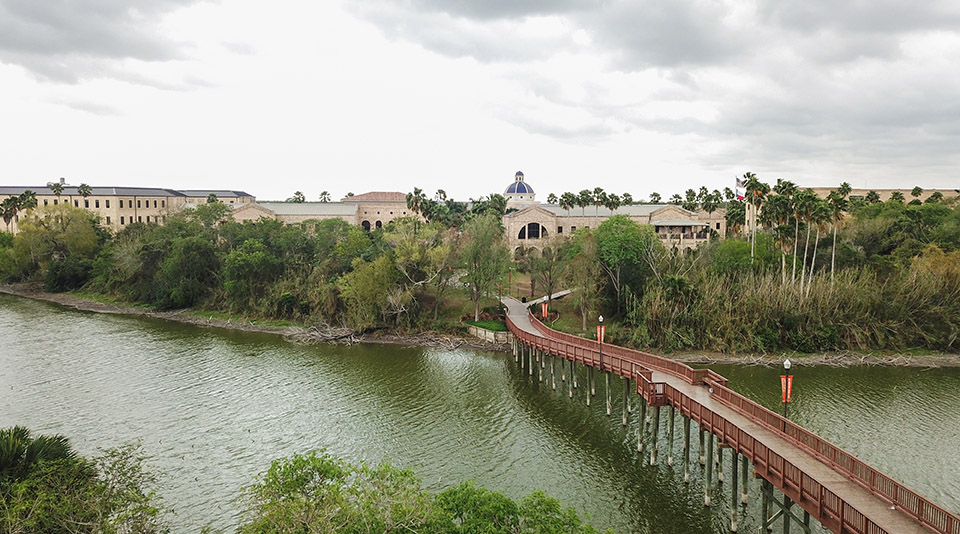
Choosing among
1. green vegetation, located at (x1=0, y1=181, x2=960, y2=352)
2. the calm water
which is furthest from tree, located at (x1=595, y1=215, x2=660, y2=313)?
the calm water

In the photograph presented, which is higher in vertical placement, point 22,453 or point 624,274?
point 624,274

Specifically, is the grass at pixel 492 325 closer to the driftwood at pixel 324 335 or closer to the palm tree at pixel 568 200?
the driftwood at pixel 324 335

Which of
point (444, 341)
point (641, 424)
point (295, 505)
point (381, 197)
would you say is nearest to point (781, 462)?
point (641, 424)

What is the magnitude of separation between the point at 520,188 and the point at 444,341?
3025 inches

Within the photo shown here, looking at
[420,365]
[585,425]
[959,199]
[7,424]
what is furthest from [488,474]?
[959,199]

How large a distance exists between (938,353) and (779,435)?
34.4 m

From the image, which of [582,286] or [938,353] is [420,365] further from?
[938,353]

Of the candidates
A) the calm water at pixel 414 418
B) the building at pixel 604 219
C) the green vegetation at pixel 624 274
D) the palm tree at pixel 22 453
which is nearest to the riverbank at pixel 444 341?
the green vegetation at pixel 624 274

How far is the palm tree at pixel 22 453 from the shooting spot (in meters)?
17.4

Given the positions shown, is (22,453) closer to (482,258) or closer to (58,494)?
(58,494)

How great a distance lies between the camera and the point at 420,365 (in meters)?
44.3

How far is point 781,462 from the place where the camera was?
18375 millimetres

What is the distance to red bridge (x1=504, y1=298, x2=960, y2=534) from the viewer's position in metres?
15.8

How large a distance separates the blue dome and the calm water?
78715 mm
